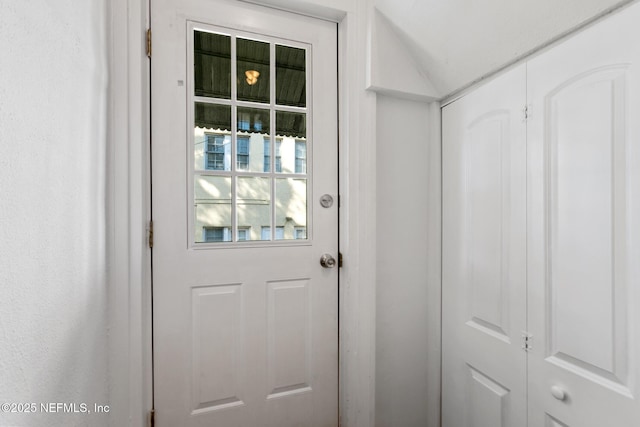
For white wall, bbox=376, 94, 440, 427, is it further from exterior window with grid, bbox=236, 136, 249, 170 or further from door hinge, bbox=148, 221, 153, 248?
door hinge, bbox=148, 221, 153, 248

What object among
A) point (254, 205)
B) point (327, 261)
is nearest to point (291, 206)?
point (254, 205)

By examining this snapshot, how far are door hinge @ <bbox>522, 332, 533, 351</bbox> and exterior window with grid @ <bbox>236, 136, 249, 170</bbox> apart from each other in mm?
1189

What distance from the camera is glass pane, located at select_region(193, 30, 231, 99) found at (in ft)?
3.89

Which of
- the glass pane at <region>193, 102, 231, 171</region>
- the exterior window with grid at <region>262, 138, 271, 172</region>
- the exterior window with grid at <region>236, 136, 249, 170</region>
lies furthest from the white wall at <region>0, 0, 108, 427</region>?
the exterior window with grid at <region>262, 138, 271, 172</region>

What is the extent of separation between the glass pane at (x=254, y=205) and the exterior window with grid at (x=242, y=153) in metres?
0.05

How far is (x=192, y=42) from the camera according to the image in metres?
1.17

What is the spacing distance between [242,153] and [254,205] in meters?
0.22

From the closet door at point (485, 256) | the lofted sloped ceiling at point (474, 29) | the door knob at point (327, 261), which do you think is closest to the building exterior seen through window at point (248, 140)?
the door knob at point (327, 261)

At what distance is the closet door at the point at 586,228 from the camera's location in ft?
2.53

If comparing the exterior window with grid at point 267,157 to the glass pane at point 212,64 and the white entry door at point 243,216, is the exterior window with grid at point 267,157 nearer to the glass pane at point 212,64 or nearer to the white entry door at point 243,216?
the white entry door at point 243,216

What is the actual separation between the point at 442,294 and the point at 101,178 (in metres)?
1.44

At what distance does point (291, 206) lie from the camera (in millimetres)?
1324

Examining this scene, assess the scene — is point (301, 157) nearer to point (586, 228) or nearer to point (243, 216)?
point (243, 216)

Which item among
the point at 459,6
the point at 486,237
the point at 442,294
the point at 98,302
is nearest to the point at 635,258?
the point at 486,237
